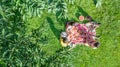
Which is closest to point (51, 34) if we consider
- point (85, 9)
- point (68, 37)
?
point (68, 37)

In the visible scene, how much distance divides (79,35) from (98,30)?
2.74 feet

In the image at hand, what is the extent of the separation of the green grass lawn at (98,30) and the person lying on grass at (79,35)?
0.17 m

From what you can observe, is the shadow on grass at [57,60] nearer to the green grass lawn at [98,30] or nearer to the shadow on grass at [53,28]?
the green grass lawn at [98,30]

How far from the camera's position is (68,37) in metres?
11.6

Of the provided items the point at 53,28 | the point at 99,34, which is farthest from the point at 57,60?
the point at 99,34

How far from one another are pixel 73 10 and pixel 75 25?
615 mm

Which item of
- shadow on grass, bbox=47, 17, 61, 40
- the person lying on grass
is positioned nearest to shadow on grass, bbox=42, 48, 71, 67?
the person lying on grass

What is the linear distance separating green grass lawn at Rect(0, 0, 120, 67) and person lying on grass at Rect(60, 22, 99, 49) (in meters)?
0.17

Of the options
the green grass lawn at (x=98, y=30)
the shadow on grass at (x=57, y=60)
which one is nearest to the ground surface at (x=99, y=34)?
the green grass lawn at (x=98, y=30)

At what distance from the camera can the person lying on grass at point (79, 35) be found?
11.6 metres

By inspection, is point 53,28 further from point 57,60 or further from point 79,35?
point 57,60

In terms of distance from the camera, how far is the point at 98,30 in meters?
11.9

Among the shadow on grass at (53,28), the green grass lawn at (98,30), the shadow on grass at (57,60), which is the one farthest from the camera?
the shadow on grass at (53,28)

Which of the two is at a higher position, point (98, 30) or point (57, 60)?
point (57, 60)
